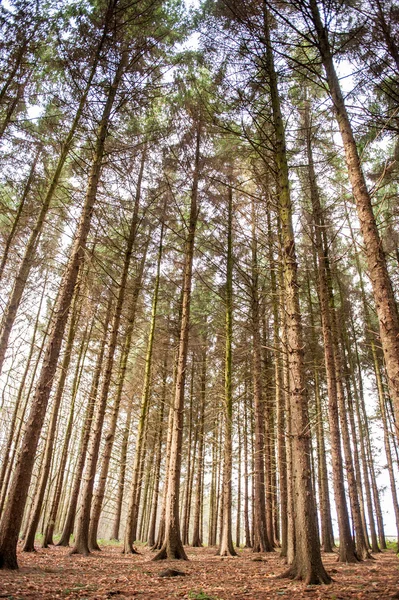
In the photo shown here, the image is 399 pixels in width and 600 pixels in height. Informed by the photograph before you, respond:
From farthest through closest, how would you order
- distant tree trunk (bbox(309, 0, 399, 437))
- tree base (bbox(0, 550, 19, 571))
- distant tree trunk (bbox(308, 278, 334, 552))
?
distant tree trunk (bbox(308, 278, 334, 552)), tree base (bbox(0, 550, 19, 571)), distant tree trunk (bbox(309, 0, 399, 437))

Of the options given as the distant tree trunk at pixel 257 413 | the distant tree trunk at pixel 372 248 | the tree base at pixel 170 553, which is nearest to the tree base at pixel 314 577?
the distant tree trunk at pixel 372 248

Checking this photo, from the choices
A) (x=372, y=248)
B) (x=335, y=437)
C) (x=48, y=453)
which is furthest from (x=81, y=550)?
(x=372, y=248)

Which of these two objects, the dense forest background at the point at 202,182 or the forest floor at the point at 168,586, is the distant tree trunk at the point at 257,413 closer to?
the dense forest background at the point at 202,182

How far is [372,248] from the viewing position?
473 centimetres

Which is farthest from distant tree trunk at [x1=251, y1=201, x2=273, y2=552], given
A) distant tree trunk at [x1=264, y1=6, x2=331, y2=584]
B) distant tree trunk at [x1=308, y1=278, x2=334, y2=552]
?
distant tree trunk at [x1=264, y1=6, x2=331, y2=584]

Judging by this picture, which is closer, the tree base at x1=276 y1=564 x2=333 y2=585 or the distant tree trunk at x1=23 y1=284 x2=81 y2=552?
the tree base at x1=276 y1=564 x2=333 y2=585

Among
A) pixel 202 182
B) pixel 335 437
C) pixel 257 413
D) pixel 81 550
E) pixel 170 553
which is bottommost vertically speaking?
pixel 81 550

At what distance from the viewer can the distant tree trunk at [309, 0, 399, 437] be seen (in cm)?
420

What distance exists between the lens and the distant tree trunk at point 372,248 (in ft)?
13.8

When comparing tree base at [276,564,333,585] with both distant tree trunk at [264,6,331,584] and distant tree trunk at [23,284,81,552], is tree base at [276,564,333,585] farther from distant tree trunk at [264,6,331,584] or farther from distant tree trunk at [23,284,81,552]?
distant tree trunk at [23,284,81,552]

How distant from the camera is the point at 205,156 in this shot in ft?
38.2

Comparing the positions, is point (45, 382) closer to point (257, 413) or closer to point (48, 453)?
point (48, 453)

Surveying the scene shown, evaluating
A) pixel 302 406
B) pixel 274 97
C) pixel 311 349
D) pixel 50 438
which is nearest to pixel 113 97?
pixel 274 97

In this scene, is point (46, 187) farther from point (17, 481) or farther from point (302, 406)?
point (302, 406)
